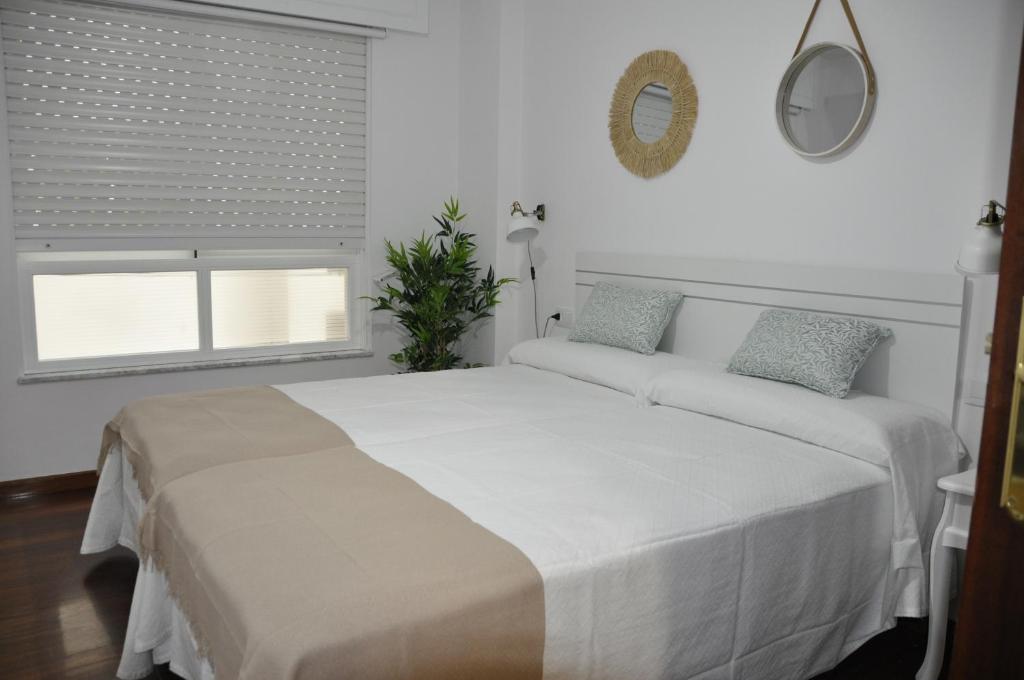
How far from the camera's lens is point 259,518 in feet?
5.64

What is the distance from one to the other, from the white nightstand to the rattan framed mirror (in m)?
1.78

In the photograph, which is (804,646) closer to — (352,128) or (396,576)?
(396,576)

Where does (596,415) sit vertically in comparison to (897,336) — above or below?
below

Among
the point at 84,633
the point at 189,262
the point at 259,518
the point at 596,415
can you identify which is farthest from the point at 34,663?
the point at 189,262

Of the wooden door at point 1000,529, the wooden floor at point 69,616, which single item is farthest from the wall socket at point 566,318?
the wooden door at point 1000,529

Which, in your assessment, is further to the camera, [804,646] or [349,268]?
[349,268]

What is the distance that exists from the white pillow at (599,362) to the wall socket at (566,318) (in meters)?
0.43

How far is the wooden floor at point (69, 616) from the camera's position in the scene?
2219 millimetres

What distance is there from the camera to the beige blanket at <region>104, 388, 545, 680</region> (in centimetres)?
132

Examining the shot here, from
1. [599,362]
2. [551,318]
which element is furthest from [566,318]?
[599,362]

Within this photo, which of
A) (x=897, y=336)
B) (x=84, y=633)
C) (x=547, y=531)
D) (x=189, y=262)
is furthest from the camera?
(x=189, y=262)

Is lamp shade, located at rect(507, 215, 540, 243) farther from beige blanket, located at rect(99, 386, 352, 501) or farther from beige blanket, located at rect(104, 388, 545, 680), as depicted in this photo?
beige blanket, located at rect(104, 388, 545, 680)

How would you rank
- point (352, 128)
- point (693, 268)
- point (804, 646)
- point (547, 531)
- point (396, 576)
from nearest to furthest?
point (396, 576) → point (547, 531) → point (804, 646) → point (693, 268) → point (352, 128)

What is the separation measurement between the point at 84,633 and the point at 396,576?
Result: 150 cm
